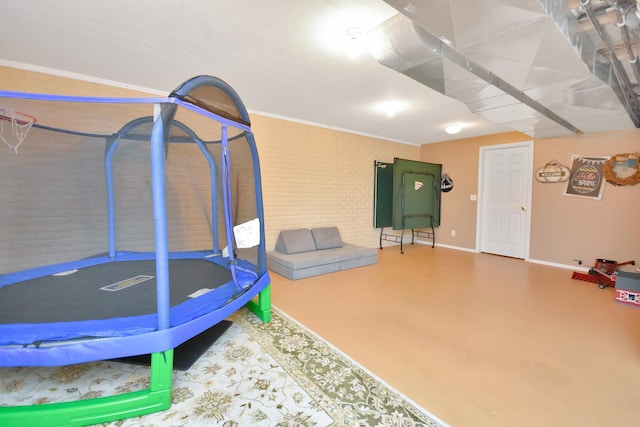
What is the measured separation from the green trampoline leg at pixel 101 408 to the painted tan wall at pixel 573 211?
5.94m

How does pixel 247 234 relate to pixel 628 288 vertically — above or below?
above

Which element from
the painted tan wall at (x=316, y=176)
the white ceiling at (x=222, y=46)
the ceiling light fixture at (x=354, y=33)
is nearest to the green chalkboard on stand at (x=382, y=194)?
the painted tan wall at (x=316, y=176)

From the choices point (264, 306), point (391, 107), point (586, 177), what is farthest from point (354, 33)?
point (586, 177)

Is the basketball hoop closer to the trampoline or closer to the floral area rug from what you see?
the trampoline

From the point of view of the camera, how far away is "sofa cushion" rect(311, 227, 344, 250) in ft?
15.6

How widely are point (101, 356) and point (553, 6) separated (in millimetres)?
3237

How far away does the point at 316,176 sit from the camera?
512 cm

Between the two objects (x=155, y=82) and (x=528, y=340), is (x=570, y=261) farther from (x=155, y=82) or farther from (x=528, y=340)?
(x=155, y=82)

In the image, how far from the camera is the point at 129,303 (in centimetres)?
193

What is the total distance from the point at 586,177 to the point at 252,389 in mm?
5728

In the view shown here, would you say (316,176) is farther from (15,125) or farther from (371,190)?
(15,125)

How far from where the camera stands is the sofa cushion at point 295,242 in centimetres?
441

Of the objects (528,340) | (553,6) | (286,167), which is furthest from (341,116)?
(528,340)

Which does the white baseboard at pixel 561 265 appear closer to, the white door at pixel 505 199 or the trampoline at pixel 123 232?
the white door at pixel 505 199
